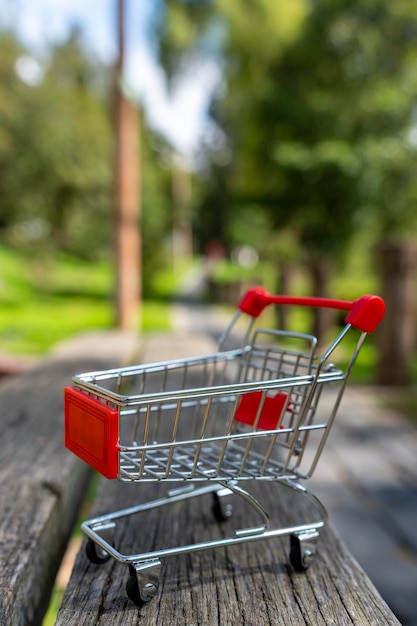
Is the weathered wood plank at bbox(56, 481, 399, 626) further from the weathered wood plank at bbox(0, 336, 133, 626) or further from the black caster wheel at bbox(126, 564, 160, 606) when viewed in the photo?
the weathered wood plank at bbox(0, 336, 133, 626)

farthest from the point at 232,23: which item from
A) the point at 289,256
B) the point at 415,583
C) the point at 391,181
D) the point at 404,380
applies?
the point at 415,583

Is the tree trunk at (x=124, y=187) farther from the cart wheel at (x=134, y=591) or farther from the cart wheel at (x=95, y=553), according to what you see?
the cart wheel at (x=134, y=591)

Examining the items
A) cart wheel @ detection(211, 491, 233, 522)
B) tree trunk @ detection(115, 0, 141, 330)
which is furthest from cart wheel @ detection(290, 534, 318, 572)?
tree trunk @ detection(115, 0, 141, 330)

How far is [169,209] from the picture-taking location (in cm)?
2383

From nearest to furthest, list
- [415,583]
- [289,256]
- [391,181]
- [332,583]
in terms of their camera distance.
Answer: [332,583]
[415,583]
[391,181]
[289,256]

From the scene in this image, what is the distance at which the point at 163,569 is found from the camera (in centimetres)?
157

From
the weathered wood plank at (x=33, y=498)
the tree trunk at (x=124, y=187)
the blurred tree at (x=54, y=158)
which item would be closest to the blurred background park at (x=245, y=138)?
the blurred tree at (x=54, y=158)

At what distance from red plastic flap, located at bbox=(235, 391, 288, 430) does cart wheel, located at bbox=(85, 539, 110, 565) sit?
0.59 metres

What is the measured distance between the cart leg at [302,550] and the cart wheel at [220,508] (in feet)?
1.23

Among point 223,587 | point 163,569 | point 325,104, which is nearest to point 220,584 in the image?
point 223,587

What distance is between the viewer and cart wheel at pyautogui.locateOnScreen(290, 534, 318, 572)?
1.58 metres

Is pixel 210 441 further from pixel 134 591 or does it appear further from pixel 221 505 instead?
pixel 221 505

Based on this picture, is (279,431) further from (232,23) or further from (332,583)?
(232,23)

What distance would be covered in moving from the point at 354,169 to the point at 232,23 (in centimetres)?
719
